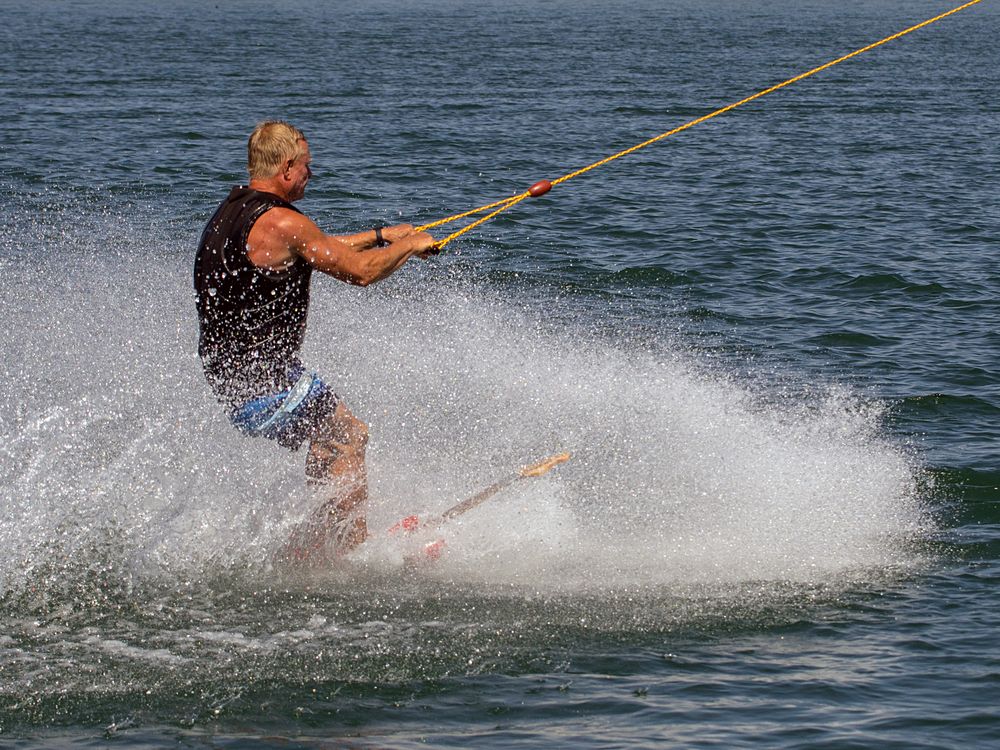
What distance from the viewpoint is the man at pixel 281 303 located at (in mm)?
5973

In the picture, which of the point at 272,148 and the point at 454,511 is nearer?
the point at 272,148

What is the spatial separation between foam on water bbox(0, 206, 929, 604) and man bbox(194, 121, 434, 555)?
29cm

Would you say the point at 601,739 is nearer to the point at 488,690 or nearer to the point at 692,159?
the point at 488,690

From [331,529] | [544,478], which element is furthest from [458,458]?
[331,529]

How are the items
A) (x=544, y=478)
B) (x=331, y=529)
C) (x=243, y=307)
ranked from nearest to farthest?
(x=243, y=307) < (x=331, y=529) < (x=544, y=478)

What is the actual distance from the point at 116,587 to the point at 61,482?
0.96 m

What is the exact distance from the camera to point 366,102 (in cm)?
2661

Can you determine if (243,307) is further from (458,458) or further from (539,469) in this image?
(458,458)

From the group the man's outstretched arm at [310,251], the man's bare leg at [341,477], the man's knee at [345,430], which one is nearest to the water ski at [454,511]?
the man's bare leg at [341,477]

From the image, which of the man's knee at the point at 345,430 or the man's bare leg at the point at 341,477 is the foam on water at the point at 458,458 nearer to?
the man's bare leg at the point at 341,477

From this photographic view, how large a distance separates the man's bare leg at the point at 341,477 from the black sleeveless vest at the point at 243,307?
356 mm

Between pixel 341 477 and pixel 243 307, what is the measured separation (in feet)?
3.17

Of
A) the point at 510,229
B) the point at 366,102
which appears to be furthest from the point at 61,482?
the point at 366,102

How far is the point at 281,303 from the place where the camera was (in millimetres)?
6238
